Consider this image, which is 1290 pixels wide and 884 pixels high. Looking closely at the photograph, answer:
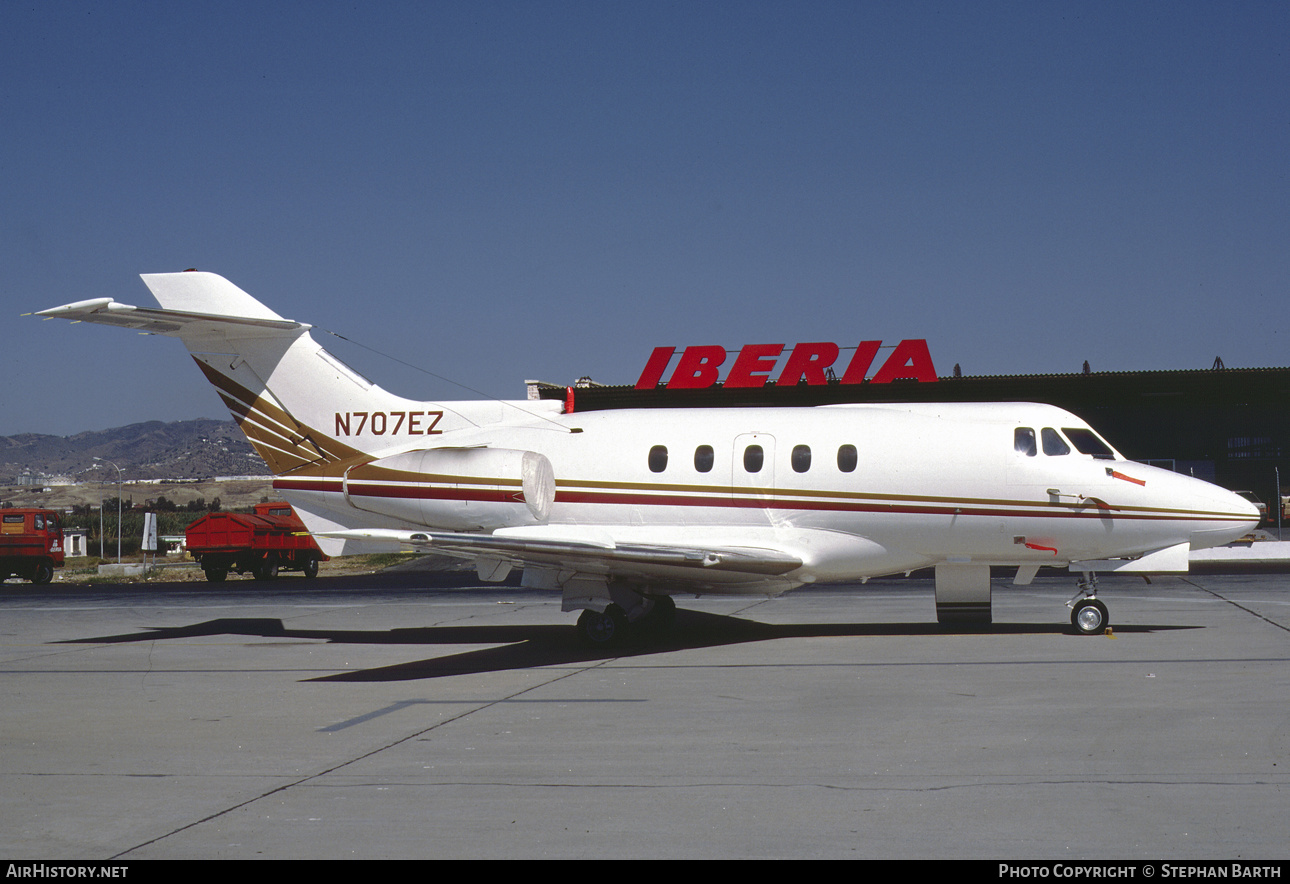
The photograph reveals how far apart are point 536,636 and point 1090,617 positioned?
819cm

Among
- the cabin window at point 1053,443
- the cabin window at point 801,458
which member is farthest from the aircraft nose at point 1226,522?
the cabin window at point 801,458

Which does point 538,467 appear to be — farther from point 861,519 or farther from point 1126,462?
point 1126,462

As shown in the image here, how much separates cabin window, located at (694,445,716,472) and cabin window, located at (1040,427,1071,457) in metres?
4.74

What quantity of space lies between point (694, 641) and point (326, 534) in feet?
18.1

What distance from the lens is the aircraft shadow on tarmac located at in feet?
46.9

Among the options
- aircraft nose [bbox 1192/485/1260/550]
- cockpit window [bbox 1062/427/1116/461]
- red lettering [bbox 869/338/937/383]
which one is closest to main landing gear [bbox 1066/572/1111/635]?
aircraft nose [bbox 1192/485/1260/550]

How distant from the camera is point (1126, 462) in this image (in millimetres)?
15680

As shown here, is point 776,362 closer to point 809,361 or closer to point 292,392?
point 809,361

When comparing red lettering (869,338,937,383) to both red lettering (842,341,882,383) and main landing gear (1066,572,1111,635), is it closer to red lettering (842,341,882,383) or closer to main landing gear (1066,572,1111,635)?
red lettering (842,341,882,383)

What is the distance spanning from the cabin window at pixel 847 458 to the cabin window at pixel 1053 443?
2.66 metres

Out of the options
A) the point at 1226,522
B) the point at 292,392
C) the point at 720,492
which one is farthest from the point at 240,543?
the point at 1226,522

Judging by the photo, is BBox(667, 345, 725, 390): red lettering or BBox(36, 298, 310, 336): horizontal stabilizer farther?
BBox(667, 345, 725, 390): red lettering

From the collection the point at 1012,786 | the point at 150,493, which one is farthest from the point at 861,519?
the point at 150,493

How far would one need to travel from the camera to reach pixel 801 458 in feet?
53.2
